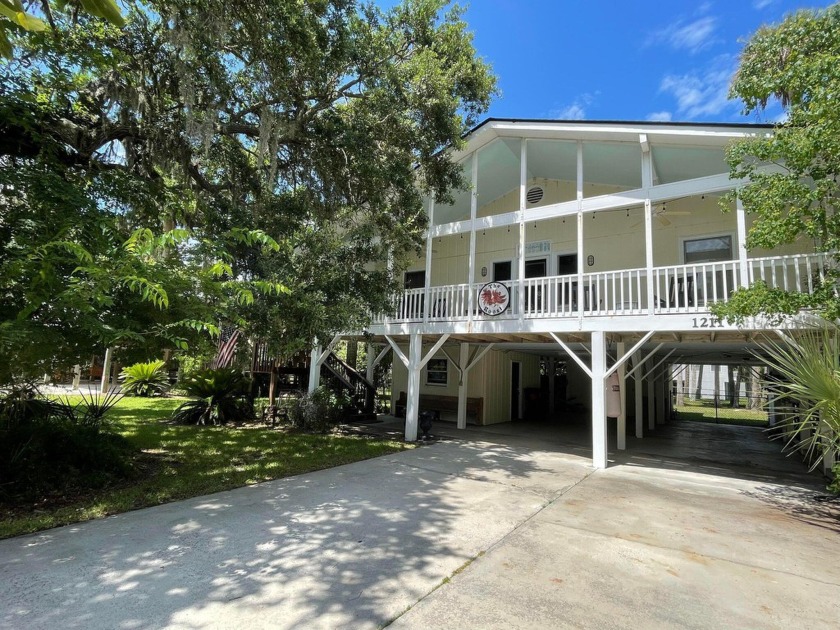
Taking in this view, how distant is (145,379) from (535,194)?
13075 millimetres

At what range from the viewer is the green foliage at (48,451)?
509 cm

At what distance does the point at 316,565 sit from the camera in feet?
11.5

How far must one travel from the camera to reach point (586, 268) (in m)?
11.4

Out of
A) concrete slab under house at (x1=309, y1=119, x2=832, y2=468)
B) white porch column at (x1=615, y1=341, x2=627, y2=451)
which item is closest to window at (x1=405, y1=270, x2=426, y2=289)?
concrete slab under house at (x1=309, y1=119, x2=832, y2=468)

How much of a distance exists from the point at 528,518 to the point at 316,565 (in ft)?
8.19

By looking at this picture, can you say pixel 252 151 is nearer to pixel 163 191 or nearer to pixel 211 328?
pixel 163 191

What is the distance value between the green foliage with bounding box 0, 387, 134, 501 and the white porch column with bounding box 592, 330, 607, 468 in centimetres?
752

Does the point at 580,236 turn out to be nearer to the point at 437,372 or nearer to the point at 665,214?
the point at 665,214

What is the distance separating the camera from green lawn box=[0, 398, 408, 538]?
15.1ft

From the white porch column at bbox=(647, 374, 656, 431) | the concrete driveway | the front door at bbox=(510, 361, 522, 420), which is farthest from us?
the front door at bbox=(510, 361, 522, 420)

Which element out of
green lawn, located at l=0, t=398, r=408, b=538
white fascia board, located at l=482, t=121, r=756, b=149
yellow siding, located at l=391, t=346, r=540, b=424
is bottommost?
green lawn, located at l=0, t=398, r=408, b=538

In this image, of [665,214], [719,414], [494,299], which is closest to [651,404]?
[665,214]

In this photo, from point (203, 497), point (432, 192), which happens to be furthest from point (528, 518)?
point (432, 192)

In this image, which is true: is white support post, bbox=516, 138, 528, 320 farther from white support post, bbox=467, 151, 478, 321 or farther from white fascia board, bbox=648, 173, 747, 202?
white fascia board, bbox=648, 173, 747, 202
